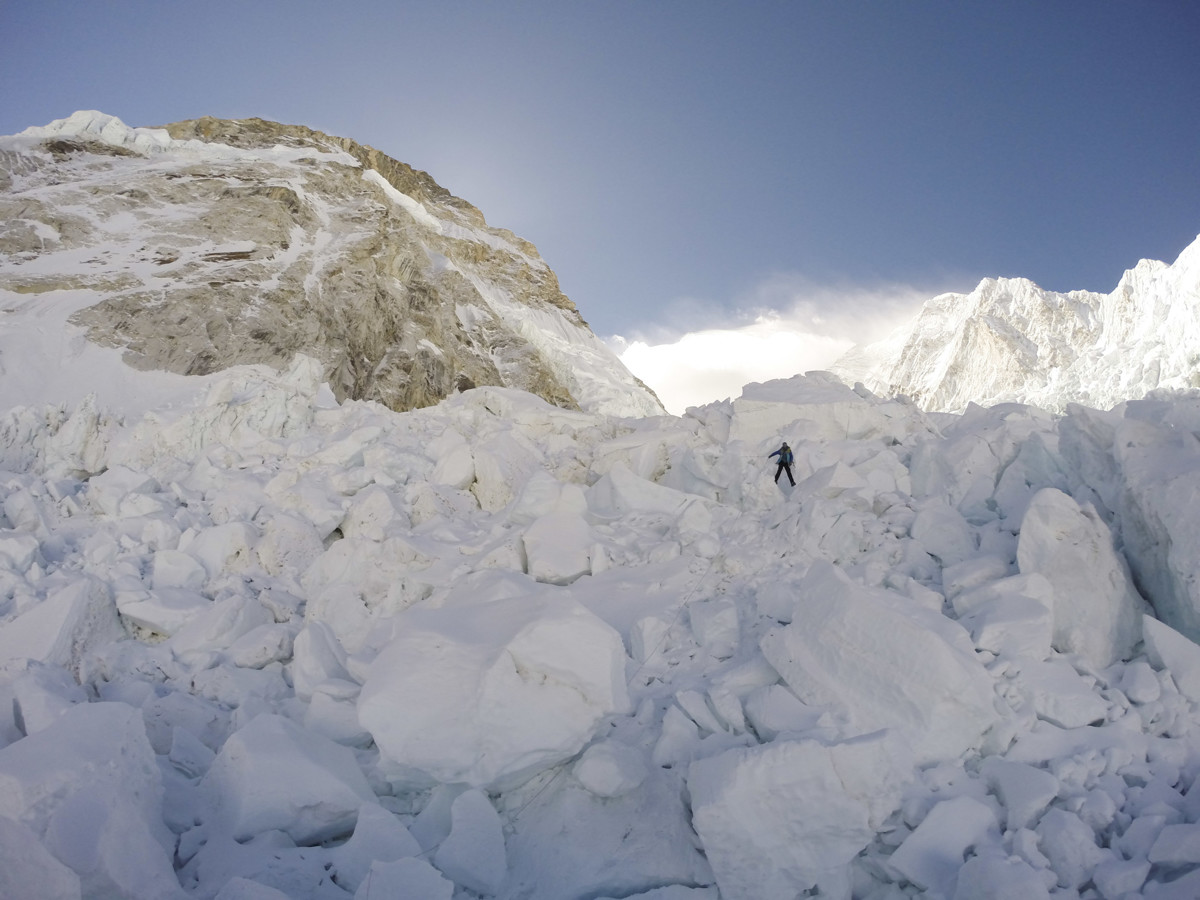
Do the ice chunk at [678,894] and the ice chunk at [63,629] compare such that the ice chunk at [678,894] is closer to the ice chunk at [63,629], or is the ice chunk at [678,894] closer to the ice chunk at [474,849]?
the ice chunk at [474,849]

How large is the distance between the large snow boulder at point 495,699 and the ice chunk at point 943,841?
1.63 meters

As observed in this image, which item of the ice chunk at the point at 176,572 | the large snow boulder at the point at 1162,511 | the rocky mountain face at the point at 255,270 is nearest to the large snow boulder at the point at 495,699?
the large snow boulder at the point at 1162,511

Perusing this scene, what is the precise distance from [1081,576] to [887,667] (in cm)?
176

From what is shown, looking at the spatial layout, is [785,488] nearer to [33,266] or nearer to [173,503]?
[173,503]

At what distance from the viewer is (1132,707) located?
11.2 feet

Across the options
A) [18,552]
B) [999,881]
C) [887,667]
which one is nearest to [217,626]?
[18,552]

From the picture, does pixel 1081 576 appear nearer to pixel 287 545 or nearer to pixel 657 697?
pixel 657 697

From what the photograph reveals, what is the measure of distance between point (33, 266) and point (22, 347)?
6.30 m

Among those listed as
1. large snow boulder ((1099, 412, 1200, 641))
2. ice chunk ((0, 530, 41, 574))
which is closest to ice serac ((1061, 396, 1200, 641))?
large snow boulder ((1099, 412, 1200, 641))

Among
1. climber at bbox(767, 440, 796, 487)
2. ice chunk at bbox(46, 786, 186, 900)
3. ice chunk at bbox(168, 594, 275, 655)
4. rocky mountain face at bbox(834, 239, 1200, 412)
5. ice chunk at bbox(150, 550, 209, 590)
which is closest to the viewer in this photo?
ice chunk at bbox(46, 786, 186, 900)

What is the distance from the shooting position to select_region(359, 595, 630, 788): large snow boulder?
3520mm

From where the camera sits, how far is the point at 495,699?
11.6ft

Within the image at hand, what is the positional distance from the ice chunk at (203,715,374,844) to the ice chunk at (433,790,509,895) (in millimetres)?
633

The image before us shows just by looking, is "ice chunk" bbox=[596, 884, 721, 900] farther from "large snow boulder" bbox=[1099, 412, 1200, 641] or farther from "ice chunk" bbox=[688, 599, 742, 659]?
"large snow boulder" bbox=[1099, 412, 1200, 641]
